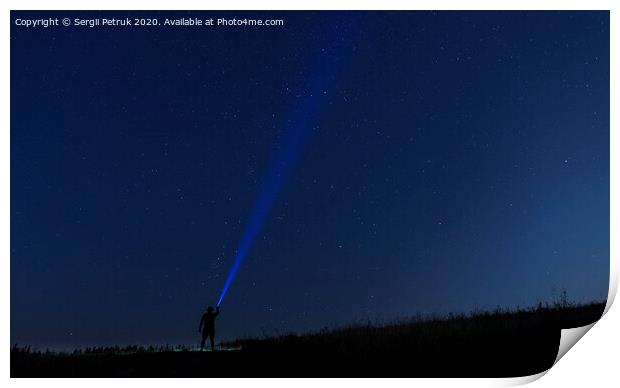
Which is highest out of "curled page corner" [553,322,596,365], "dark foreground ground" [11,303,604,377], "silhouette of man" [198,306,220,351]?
"silhouette of man" [198,306,220,351]

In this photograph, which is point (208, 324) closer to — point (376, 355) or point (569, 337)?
point (376, 355)

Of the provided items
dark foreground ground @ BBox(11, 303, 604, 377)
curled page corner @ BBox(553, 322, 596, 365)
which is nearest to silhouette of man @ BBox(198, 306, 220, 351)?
dark foreground ground @ BBox(11, 303, 604, 377)

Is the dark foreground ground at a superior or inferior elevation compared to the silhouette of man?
inferior

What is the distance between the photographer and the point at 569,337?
7.30 m

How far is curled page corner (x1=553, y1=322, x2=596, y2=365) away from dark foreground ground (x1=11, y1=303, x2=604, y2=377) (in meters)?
0.17

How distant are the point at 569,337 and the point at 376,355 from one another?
182 centimetres

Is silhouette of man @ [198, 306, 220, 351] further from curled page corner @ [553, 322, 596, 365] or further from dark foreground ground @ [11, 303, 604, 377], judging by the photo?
curled page corner @ [553, 322, 596, 365]

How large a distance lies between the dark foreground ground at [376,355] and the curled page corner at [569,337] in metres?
0.17

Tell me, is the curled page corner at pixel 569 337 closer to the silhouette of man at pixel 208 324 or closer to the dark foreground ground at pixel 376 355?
the dark foreground ground at pixel 376 355

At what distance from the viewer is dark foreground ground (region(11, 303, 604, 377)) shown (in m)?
7.64

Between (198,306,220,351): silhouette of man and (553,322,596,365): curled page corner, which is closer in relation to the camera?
(553,322,596,365): curled page corner

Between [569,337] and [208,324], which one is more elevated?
[208,324]

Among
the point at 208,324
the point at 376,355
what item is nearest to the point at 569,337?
the point at 376,355
